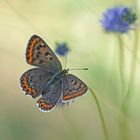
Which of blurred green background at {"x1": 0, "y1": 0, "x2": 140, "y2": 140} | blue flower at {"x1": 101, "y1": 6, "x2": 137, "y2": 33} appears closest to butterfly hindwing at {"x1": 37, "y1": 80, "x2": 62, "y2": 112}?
blue flower at {"x1": 101, "y1": 6, "x2": 137, "y2": 33}

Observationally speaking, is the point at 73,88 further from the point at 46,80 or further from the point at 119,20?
the point at 119,20

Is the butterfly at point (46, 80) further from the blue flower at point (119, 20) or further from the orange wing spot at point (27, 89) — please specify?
the blue flower at point (119, 20)

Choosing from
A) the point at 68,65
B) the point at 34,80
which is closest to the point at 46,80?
the point at 34,80

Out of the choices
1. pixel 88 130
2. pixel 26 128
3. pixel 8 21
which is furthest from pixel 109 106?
pixel 8 21

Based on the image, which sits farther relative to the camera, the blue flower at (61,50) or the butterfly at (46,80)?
the blue flower at (61,50)

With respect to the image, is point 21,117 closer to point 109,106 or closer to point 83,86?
point 109,106

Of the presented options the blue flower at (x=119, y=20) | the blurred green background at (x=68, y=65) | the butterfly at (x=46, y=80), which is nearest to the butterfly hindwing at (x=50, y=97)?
the butterfly at (x=46, y=80)

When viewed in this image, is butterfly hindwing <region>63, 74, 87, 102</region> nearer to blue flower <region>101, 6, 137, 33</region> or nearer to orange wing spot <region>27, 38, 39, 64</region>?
orange wing spot <region>27, 38, 39, 64</region>
